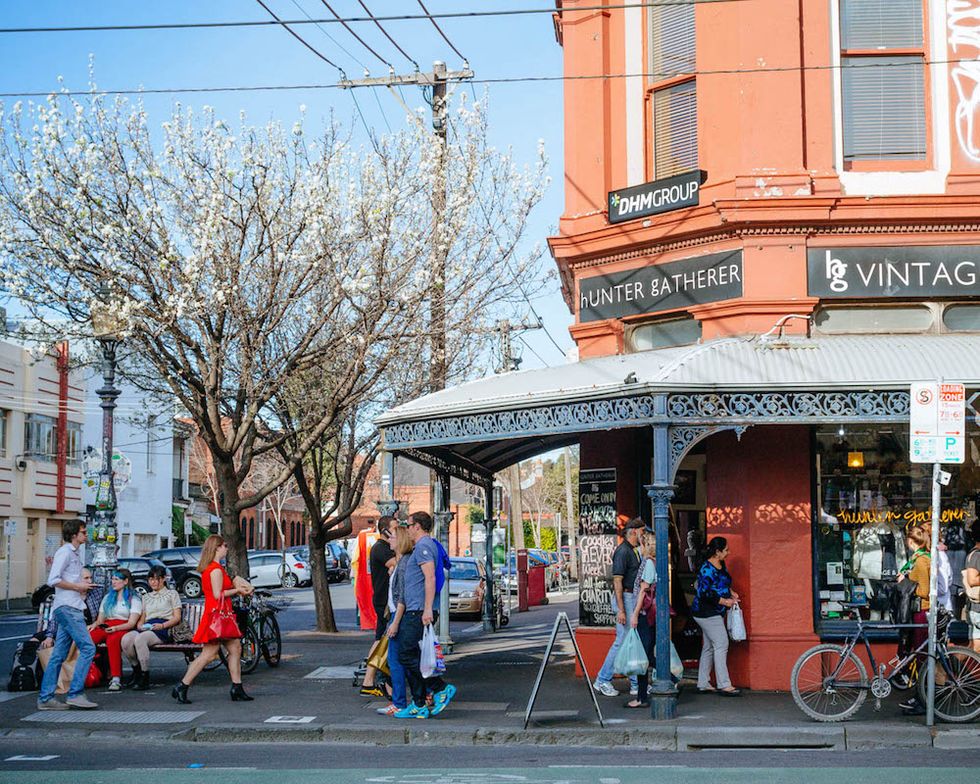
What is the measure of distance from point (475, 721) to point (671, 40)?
881 centimetres

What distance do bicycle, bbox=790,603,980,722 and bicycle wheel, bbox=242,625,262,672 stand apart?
7.14 m

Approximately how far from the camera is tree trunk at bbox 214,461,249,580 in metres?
17.1

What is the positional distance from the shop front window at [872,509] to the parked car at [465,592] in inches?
569

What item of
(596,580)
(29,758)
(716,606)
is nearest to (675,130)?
(596,580)

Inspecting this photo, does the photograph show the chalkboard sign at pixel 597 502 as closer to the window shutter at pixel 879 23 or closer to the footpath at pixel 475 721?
the footpath at pixel 475 721

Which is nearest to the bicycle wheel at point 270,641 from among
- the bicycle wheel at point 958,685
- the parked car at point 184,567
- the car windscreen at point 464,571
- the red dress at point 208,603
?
the red dress at point 208,603

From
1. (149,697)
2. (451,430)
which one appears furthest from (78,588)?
(451,430)

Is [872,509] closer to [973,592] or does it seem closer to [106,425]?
[973,592]

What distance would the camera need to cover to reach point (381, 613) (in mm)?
13586

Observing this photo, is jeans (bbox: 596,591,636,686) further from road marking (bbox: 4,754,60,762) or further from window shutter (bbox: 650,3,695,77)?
window shutter (bbox: 650,3,695,77)

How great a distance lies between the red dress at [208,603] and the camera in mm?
12547

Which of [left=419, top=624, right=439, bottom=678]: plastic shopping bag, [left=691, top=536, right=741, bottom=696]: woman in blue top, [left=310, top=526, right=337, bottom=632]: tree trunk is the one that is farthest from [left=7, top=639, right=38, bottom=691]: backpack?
[left=310, top=526, right=337, bottom=632]: tree trunk

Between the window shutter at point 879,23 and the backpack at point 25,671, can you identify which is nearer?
the backpack at point 25,671

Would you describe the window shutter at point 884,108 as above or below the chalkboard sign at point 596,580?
above
